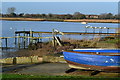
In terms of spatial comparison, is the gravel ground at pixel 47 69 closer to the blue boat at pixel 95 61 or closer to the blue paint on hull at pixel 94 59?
the blue boat at pixel 95 61

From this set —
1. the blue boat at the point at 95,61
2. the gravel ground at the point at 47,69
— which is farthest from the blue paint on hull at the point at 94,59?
the gravel ground at the point at 47,69

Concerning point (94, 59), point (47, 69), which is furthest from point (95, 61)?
point (47, 69)

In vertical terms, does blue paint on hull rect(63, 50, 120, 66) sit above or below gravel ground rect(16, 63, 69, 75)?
above

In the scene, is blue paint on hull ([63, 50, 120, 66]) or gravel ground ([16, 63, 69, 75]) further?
gravel ground ([16, 63, 69, 75])

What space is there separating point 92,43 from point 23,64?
11704 mm

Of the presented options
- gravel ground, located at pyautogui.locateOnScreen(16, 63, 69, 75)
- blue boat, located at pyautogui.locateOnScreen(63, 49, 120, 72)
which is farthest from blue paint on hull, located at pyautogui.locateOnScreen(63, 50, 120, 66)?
gravel ground, located at pyautogui.locateOnScreen(16, 63, 69, 75)

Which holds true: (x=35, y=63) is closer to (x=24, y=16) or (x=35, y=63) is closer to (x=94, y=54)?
(x=94, y=54)

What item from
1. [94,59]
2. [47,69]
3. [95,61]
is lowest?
[47,69]

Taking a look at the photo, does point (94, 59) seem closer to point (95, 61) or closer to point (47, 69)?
point (95, 61)

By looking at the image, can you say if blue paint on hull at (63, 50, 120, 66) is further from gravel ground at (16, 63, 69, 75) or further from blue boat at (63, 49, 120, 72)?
gravel ground at (16, 63, 69, 75)

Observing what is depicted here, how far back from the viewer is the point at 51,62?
21.4m

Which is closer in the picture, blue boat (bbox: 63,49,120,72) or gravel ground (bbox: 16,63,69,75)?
blue boat (bbox: 63,49,120,72)

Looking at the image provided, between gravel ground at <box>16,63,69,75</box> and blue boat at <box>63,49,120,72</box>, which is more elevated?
blue boat at <box>63,49,120,72</box>

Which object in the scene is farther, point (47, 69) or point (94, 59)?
point (47, 69)
